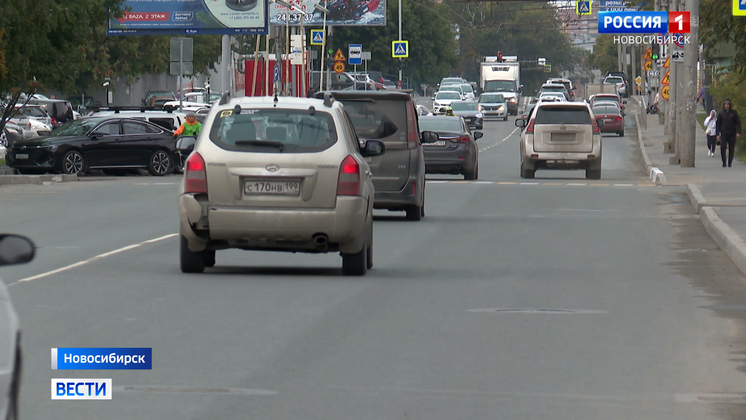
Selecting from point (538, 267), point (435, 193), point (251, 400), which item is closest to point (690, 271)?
point (538, 267)

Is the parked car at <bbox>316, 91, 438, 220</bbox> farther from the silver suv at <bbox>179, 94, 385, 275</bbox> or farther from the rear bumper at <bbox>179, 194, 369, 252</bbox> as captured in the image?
the rear bumper at <bbox>179, 194, 369, 252</bbox>

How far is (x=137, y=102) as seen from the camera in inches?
3378

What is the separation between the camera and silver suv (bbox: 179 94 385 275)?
1243cm

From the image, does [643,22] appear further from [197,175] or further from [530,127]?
[197,175]

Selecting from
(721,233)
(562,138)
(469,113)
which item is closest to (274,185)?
(721,233)

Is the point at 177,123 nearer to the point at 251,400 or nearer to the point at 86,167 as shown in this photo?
the point at 86,167

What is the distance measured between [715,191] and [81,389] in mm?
20309

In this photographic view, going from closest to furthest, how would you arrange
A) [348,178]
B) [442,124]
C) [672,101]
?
[348,178] < [442,124] < [672,101]

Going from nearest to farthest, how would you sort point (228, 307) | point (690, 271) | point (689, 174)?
point (228, 307), point (690, 271), point (689, 174)

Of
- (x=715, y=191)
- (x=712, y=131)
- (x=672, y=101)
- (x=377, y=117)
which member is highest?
(x=672, y=101)

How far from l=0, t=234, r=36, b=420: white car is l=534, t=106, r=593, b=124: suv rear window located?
93.3 ft

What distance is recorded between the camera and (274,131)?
12648 millimetres

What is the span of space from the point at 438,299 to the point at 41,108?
150 ft

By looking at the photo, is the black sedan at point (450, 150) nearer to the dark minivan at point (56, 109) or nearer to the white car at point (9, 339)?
the white car at point (9, 339)
